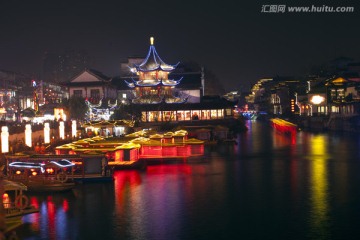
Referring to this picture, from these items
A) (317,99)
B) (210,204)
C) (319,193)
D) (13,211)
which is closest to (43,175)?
(13,211)

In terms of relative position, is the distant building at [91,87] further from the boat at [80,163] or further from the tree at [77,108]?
the boat at [80,163]

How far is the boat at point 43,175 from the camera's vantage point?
22172 millimetres

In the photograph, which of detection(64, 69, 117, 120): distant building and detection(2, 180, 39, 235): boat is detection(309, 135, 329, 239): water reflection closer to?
detection(2, 180, 39, 235): boat

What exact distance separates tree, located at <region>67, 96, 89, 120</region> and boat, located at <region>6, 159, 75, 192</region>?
28.3m

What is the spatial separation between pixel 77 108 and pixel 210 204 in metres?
33.9

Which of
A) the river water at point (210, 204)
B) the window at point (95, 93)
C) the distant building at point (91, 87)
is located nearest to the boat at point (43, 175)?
the river water at point (210, 204)

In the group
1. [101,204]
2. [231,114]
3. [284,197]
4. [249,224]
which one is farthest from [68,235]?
[231,114]

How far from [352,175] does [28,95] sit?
192 ft

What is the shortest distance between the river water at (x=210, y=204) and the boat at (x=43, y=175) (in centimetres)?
47

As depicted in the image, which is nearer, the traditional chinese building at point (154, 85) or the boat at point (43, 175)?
the boat at point (43, 175)

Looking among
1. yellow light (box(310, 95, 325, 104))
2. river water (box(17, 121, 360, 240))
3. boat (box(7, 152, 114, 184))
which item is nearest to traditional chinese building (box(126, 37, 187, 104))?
river water (box(17, 121, 360, 240))

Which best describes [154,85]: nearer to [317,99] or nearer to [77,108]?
[77,108]

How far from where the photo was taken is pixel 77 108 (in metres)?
52.2

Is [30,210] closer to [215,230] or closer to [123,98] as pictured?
[215,230]
